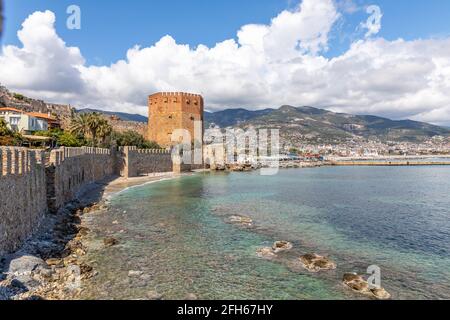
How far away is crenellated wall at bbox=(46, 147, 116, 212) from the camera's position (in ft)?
47.9

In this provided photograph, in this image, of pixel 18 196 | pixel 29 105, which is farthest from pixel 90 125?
pixel 18 196

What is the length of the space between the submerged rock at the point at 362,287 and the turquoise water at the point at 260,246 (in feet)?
0.80

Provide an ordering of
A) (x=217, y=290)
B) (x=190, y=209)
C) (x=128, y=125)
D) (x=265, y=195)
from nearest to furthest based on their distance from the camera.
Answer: (x=217, y=290) < (x=190, y=209) < (x=265, y=195) < (x=128, y=125)

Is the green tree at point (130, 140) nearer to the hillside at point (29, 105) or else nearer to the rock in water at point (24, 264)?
the hillside at point (29, 105)

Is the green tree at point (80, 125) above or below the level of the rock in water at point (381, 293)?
above

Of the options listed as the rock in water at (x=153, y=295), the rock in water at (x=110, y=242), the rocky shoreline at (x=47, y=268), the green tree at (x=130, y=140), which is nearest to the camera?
the rocky shoreline at (x=47, y=268)

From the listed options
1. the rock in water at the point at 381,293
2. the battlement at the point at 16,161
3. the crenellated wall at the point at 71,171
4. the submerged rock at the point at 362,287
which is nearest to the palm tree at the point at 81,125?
the crenellated wall at the point at 71,171

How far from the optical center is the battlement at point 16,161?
857 cm

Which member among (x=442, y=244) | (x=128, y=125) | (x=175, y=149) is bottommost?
(x=442, y=244)

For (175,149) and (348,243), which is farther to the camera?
(175,149)

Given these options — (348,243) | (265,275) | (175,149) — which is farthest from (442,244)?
(175,149)

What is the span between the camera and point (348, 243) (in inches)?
491
